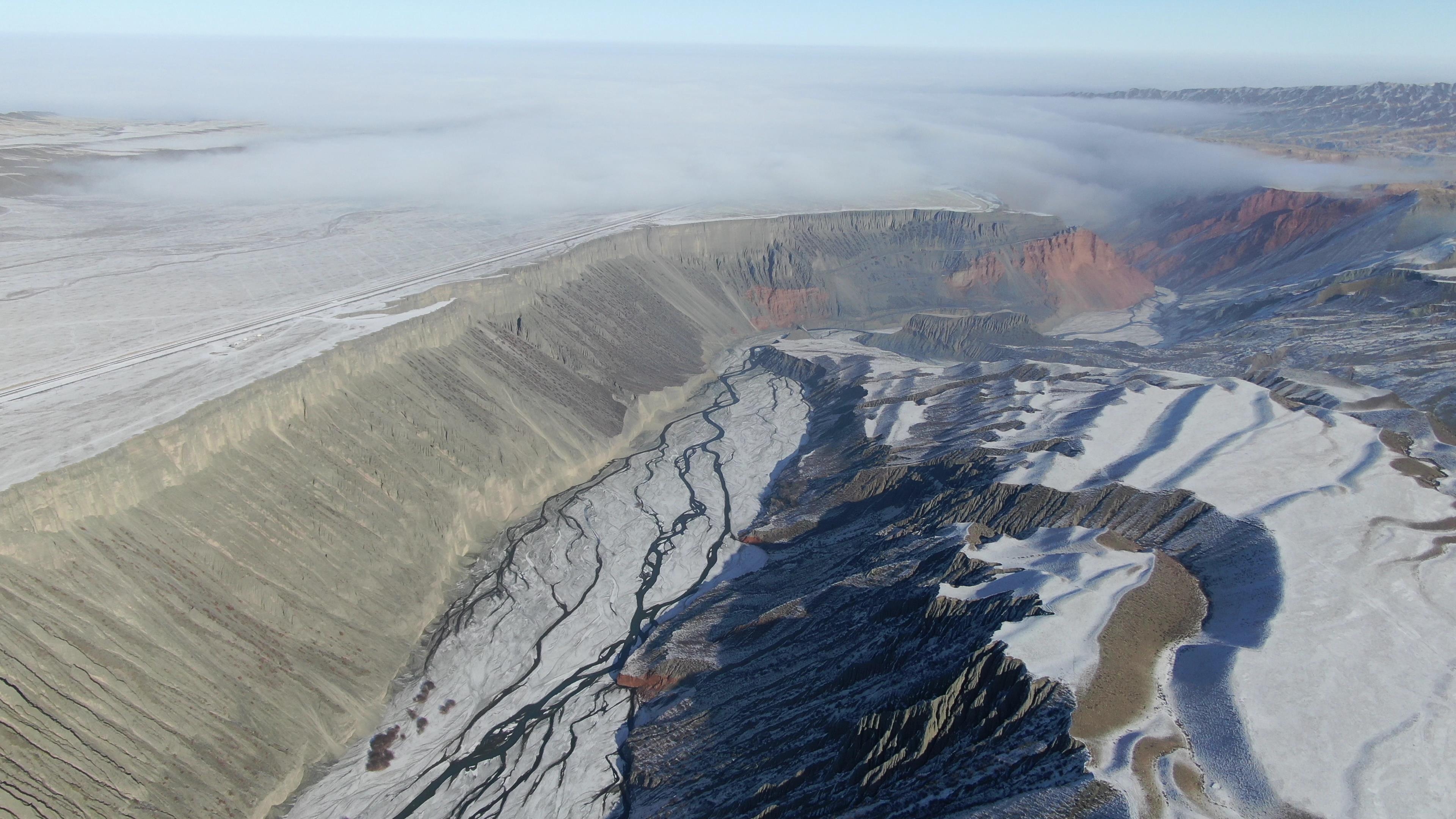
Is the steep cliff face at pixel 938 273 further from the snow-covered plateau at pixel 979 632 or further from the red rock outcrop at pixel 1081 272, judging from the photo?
the snow-covered plateau at pixel 979 632

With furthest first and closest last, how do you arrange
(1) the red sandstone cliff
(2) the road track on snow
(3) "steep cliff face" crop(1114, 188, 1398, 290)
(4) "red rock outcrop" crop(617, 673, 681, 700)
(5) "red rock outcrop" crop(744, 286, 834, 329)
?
(3) "steep cliff face" crop(1114, 188, 1398, 290), (1) the red sandstone cliff, (5) "red rock outcrop" crop(744, 286, 834, 329), (2) the road track on snow, (4) "red rock outcrop" crop(617, 673, 681, 700)

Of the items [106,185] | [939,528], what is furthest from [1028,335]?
[106,185]

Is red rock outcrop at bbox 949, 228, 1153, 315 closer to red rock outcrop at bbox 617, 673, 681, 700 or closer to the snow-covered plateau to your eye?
the snow-covered plateau

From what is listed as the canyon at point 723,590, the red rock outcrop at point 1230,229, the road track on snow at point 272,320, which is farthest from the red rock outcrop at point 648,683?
the red rock outcrop at point 1230,229

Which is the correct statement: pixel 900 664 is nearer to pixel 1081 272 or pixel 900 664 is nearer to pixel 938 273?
pixel 938 273

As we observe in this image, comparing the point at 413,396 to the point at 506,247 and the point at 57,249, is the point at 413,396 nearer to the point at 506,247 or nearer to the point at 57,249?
the point at 506,247

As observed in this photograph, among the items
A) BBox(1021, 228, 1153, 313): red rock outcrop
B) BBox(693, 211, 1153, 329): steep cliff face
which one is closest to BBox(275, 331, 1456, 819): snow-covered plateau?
BBox(693, 211, 1153, 329): steep cliff face
